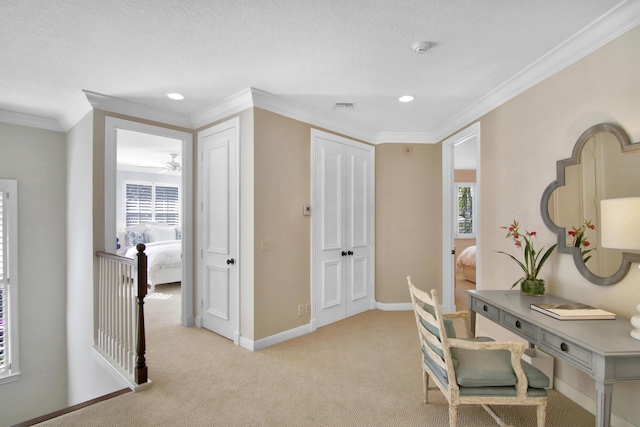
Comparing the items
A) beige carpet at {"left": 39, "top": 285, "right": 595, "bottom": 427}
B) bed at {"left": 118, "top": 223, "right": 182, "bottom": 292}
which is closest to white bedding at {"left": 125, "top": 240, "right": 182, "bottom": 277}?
bed at {"left": 118, "top": 223, "right": 182, "bottom": 292}

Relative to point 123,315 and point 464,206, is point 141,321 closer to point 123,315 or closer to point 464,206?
point 123,315

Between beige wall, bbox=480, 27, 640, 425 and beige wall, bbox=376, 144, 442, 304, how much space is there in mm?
1231

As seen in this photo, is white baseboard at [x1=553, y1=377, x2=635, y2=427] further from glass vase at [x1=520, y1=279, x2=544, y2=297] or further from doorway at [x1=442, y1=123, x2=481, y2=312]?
doorway at [x1=442, y1=123, x2=481, y2=312]

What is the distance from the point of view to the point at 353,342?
3.43 metres

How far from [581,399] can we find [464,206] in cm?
616

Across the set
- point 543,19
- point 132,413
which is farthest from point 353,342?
point 543,19

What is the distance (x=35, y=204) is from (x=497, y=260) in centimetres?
519

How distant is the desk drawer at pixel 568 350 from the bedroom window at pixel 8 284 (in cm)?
516

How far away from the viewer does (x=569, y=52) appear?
7.43 ft

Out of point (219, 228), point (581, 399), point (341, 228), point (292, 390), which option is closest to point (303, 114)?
point (341, 228)

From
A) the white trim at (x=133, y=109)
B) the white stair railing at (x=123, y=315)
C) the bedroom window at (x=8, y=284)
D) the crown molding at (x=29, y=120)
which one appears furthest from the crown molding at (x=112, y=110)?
the white stair railing at (x=123, y=315)

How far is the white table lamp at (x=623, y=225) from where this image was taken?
151 cm

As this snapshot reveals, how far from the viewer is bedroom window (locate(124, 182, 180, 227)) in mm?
7797

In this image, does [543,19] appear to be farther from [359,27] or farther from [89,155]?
[89,155]
